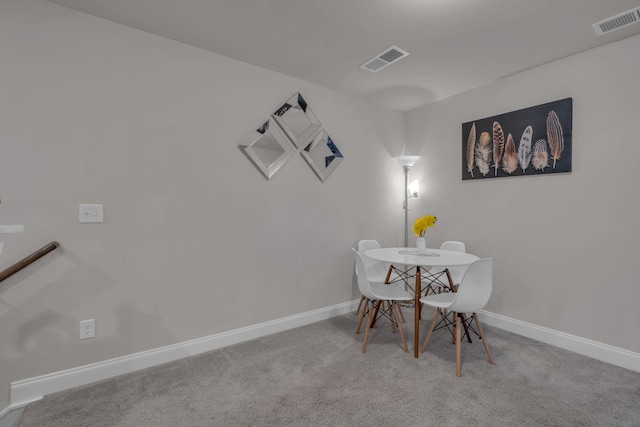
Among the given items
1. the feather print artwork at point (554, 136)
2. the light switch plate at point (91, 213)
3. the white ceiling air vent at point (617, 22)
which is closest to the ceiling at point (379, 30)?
the white ceiling air vent at point (617, 22)

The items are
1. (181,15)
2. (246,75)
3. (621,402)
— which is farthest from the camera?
(246,75)

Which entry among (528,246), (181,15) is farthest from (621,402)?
(181,15)

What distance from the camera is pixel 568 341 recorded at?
99.2 inches

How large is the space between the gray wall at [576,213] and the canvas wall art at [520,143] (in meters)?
0.07

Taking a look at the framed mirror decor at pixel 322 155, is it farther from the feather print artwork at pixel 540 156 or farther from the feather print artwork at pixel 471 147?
the feather print artwork at pixel 540 156

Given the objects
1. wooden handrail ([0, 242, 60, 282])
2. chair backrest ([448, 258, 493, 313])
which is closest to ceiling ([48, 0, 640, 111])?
wooden handrail ([0, 242, 60, 282])

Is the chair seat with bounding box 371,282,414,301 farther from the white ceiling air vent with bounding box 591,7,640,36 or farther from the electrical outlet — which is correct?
the white ceiling air vent with bounding box 591,7,640,36

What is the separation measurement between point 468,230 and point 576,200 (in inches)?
38.7

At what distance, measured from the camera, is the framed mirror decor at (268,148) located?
268 centimetres

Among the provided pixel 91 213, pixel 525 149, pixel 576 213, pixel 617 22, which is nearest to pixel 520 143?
pixel 525 149

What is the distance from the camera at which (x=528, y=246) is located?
2.81m

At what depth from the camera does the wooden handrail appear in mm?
1730

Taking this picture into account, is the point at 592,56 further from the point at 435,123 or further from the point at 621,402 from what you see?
the point at 621,402

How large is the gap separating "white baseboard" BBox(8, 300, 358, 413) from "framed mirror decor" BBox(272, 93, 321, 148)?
Answer: 1776mm
